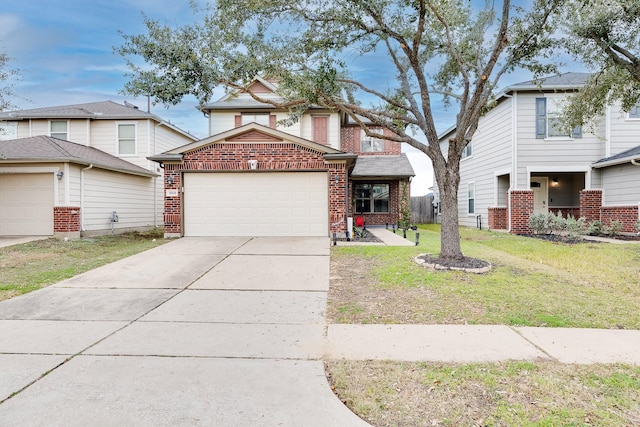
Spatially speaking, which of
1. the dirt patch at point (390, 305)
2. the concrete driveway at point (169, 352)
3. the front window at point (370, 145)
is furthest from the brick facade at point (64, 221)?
the front window at point (370, 145)

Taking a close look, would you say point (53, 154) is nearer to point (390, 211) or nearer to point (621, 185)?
point (390, 211)

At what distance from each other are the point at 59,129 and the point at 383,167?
15342mm

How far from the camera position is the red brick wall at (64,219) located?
1311cm

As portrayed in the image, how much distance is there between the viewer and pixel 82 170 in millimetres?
13969

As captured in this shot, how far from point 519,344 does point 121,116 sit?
18.6 m

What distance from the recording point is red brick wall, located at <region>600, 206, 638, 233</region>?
533 inches

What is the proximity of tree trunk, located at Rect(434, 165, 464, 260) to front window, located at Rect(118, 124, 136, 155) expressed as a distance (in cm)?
1506

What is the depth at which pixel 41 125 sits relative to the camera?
692 inches

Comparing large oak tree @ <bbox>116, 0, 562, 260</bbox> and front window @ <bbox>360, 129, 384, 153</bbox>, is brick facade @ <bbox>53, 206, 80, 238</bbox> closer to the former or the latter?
large oak tree @ <bbox>116, 0, 562, 260</bbox>

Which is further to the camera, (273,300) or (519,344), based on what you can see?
(273,300)

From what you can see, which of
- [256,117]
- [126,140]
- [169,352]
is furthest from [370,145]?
[169,352]

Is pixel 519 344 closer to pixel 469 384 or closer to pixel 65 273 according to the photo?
pixel 469 384

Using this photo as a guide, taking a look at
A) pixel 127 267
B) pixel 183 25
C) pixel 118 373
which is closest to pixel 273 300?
pixel 118 373

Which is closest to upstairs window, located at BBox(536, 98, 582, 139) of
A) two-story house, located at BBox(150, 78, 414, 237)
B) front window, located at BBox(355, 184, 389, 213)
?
front window, located at BBox(355, 184, 389, 213)
